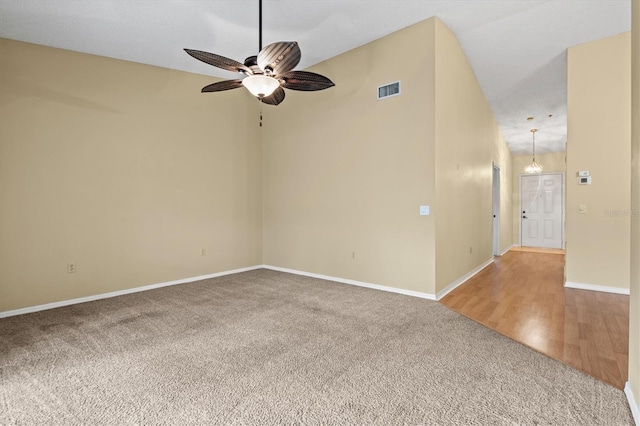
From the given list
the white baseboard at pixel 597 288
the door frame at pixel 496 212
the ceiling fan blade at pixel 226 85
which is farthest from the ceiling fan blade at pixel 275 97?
the door frame at pixel 496 212

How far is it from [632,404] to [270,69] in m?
3.44

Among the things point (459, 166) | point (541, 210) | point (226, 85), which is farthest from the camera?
point (541, 210)

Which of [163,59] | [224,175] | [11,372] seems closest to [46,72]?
[163,59]

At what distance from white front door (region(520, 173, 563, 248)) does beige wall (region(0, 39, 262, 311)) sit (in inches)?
330

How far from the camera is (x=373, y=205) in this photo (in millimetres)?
4629

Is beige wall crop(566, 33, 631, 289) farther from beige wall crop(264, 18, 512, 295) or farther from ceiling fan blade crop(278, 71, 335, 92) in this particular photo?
ceiling fan blade crop(278, 71, 335, 92)

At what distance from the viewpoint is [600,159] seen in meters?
4.46

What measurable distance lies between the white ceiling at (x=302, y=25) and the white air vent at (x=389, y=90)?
26.3 inches

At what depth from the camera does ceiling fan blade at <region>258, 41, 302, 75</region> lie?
261cm

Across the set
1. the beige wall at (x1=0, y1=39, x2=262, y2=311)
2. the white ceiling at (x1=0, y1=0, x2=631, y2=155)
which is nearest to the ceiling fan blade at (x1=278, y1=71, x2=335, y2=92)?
the white ceiling at (x1=0, y1=0, x2=631, y2=155)

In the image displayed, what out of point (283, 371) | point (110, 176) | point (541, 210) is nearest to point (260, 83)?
point (283, 371)

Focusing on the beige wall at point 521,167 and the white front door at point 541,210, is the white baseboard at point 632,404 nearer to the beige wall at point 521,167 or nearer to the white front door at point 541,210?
the white front door at point 541,210

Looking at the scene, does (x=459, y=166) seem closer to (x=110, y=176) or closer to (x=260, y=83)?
(x=260, y=83)

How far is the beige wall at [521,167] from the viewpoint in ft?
31.1
